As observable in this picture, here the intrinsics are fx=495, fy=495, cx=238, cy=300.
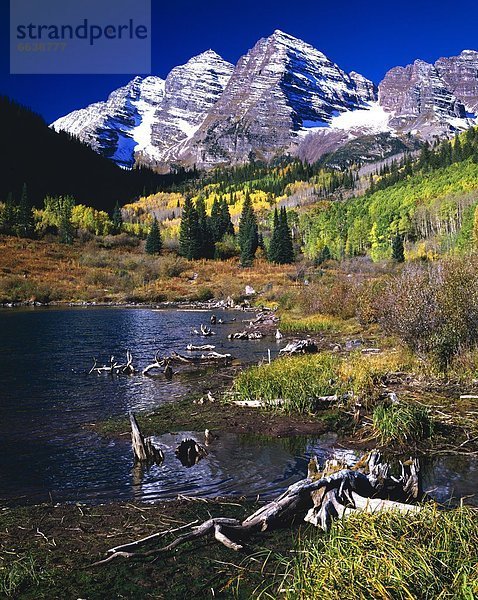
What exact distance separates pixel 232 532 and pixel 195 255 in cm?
10571

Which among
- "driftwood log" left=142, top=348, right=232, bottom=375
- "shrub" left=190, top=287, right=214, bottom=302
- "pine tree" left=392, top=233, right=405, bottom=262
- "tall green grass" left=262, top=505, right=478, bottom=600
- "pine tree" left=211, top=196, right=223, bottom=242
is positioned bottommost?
"driftwood log" left=142, top=348, right=232, bottom=375

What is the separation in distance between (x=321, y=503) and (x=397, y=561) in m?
2.87

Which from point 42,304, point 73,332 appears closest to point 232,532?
point 73,332

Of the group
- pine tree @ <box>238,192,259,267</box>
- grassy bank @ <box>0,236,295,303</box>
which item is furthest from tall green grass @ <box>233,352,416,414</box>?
pine tree @ <box>238,192,259,267</box>

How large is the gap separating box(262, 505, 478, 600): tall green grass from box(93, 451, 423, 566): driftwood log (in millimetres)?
843

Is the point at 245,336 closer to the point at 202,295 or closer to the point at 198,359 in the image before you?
the point at 198,359

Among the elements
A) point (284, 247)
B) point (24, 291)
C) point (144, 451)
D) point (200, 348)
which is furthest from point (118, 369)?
point (284, 247)

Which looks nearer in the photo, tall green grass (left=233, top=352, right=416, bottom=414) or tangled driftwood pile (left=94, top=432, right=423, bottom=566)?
tangled driftwood pile (left=94, top=432, right=423, bottom=566)

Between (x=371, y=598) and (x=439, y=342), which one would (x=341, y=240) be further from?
(x=371, y=598)

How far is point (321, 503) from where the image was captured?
7.06 meters

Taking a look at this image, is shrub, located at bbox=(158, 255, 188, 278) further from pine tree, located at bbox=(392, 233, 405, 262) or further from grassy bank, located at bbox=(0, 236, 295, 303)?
pine tree, located at bbox=(392, 233, 405, 262)

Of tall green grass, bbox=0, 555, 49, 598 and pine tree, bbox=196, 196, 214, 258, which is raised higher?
pine tree, bbox=196, 196, 214, 258

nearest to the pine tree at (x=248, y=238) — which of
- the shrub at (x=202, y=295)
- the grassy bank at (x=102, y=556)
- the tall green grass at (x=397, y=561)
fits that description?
the shrub at (x=202, y=295)

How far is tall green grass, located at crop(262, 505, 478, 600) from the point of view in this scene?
393 centimetres
